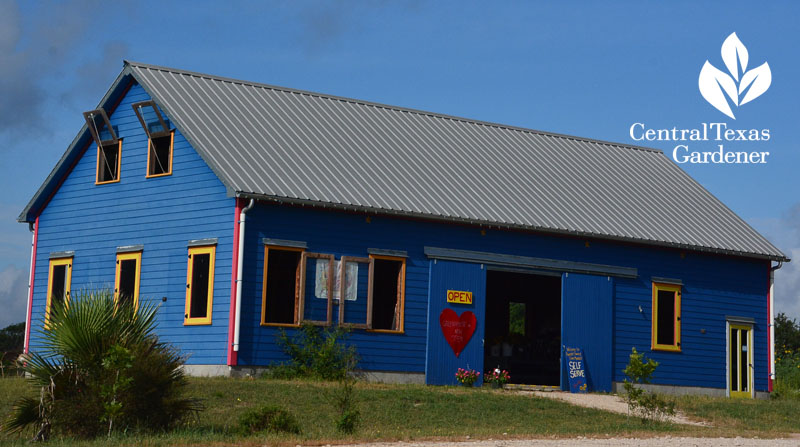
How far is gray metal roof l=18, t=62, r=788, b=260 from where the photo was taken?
24781 millimetres

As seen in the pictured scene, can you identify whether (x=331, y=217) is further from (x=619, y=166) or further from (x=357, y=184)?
(x=619, y=166)

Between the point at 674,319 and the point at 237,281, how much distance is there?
1191cm

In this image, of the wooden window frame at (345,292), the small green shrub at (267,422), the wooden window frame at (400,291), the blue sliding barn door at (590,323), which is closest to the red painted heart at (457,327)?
the wooden window frame at (400,291)

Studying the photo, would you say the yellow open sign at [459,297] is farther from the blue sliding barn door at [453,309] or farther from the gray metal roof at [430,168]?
the gray metal roof at [430,168]

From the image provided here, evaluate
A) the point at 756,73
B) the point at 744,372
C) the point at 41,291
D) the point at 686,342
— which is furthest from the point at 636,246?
the point at 41,291

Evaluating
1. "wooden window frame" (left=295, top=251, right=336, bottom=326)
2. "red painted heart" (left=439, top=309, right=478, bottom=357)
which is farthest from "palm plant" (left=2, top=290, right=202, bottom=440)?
"red painted heart" (left=439, top=309, right=478, bottom=357)

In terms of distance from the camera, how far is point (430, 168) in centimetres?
2772

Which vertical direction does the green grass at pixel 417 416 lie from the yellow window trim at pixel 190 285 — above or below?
below

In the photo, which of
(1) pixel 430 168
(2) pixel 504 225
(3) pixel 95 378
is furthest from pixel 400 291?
(3) pixel 95 378

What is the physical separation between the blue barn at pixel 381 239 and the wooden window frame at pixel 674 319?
36mm

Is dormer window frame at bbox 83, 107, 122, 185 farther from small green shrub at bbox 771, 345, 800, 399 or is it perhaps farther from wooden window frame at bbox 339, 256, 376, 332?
small green shrub at bbox 771, 345, 800, 399

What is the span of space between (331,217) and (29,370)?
995 centimetres

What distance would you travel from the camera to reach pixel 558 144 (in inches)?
1282

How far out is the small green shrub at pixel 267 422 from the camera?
15859 mm
